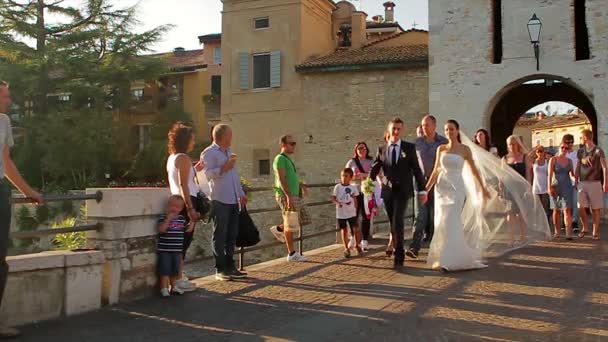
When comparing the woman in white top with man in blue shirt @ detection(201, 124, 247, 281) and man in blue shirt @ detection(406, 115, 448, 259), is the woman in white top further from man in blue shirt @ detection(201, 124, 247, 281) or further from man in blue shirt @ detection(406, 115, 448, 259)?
man in blue shirt @ detection(201, 124, 247, 281)

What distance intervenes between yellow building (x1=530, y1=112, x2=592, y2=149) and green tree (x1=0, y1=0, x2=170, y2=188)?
35.2 meters

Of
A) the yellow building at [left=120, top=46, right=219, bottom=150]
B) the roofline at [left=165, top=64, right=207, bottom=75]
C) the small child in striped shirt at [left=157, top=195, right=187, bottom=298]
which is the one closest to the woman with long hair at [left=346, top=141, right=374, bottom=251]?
the small child in striped shirt at [left=157, top=195, right=187, bottom=298]

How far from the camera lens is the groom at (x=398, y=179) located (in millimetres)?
8211

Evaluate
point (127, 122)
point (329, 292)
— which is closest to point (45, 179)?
point (127, 122)

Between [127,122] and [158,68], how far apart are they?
3.33m

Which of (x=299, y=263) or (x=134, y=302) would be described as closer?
(x=134, y=302)

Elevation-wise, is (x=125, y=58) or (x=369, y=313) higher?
(x=125, y=58)

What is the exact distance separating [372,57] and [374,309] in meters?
18.5

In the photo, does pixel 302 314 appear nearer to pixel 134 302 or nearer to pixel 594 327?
pixel 134 302

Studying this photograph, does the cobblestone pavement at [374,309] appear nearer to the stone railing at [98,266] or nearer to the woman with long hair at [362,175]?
A: the stone railing at [98,266]

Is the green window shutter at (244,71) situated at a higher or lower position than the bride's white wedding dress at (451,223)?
higher

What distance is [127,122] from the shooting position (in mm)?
32719

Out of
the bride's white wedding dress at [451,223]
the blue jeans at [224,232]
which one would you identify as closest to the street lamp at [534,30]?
the bride's white wedding dress at [451,223]

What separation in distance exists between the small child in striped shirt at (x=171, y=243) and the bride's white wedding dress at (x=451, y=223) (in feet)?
10.8
